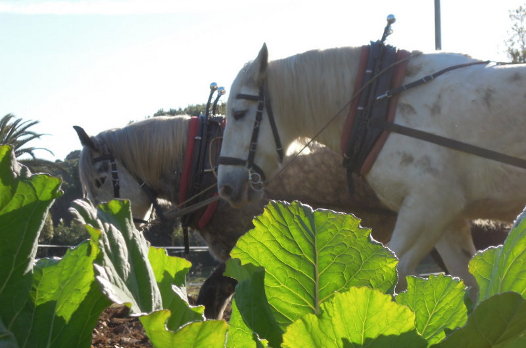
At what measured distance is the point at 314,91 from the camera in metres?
4.58

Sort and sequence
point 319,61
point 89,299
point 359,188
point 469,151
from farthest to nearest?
1. point 359,188
2. point 319,61
3. point 469,151
4. point 89,299

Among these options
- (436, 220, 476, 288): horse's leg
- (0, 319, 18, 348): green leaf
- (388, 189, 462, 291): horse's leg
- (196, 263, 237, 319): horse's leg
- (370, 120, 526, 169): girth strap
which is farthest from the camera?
(196, 263, 237, 319): horse's leg

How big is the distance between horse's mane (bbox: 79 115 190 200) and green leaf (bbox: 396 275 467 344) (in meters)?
5.53

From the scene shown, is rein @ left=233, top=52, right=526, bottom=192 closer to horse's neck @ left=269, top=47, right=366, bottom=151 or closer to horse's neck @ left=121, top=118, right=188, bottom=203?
Result: horse's neck @ left=269, top=47, right=366, bottom=151

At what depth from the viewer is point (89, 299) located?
516 mm

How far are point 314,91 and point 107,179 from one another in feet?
7.13

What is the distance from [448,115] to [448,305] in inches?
143

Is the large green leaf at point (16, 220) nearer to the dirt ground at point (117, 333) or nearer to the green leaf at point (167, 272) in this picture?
the green leaf at point (167, 272)

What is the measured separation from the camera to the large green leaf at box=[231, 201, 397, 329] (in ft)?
1.68

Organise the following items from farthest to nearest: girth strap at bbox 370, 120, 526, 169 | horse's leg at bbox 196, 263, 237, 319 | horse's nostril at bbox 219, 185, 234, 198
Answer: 1. horse's leg at bbox 196, 263, 237, 319
2. horse's nostril at bbox 219, 185, 234, 198
3. girth strap at bbox 370, 120, 526, 169

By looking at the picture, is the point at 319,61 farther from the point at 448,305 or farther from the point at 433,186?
the point at 448,305

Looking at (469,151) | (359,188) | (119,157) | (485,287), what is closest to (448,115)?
(469,151)

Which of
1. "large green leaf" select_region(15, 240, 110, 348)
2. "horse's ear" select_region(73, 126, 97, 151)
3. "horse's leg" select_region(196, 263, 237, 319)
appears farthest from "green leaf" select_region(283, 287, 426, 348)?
"horse's ear" select_region(73, 126, 97, 151)

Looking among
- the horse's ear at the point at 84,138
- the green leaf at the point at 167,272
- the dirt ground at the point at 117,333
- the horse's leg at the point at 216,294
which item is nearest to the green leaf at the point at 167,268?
the green leaf at the point at 167,272
